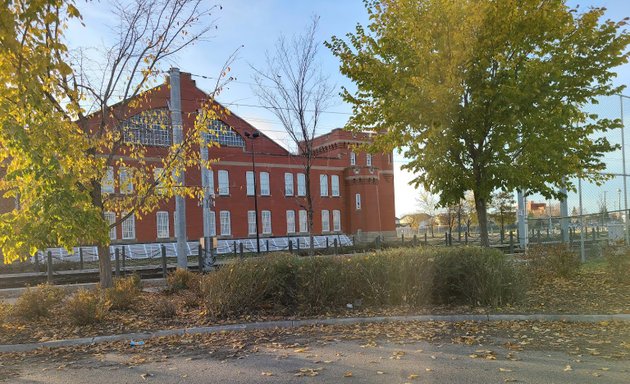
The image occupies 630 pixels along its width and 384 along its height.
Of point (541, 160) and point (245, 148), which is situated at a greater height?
point (245, 148)

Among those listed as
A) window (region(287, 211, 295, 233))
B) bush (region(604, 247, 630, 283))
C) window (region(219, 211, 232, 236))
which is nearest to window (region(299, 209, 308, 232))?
window (region(287, 211, 295, 233))

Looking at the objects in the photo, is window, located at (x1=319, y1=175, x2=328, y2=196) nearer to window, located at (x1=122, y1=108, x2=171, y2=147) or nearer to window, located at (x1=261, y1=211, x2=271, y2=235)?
window, located at (x1=261, y1=211, x2=271, y2=235)

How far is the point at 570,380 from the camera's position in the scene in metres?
4.85

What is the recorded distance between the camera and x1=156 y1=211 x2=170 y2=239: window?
42844 millimetres

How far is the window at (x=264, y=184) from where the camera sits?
49.0m

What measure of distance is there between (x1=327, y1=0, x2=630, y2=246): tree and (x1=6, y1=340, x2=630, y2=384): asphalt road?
5598 mm

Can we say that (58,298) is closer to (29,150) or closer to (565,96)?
(29,150)

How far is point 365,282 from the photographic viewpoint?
902 cm

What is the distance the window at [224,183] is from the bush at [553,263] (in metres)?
36.9

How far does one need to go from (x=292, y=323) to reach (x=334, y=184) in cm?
4613

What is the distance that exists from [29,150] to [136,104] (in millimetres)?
5582

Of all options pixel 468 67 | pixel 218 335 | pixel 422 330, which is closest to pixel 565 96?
pixel 468 67

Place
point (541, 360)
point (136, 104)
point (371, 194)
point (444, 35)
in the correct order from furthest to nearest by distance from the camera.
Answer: point (371, 194)
point (136, 104)
point (444, 35)
point (541, 360)

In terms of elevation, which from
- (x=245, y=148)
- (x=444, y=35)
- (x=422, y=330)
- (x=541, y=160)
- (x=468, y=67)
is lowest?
(x=422, y=330)
